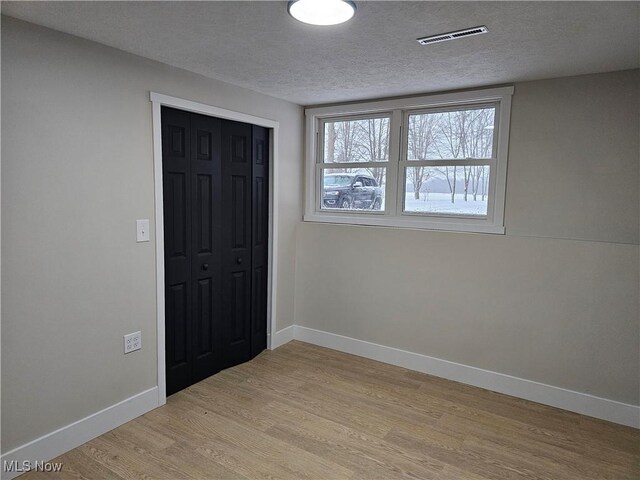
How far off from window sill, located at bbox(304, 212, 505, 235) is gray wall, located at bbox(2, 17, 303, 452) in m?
1.72

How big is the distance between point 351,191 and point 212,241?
144cm

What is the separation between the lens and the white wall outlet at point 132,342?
106 inches

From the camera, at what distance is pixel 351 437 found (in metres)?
2.61

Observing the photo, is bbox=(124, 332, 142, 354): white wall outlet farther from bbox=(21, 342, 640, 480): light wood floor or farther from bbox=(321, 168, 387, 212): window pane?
bbox=(321, 168, 387, 212): window pane

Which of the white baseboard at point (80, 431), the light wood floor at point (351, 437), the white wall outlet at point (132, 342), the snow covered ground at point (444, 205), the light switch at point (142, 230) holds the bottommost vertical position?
the light wood floor at point (351, 437)

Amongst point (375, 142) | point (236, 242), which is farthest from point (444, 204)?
point (236, 242)

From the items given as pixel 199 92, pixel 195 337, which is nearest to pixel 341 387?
pixel 195 337

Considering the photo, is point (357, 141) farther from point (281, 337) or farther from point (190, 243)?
point (281, 337)

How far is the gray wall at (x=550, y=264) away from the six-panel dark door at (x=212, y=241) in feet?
3.86

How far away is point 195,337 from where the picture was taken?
324 cm

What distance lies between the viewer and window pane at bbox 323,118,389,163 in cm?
378

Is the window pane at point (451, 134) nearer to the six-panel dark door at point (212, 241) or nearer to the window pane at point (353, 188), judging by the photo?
the window pane at point (353, 188)

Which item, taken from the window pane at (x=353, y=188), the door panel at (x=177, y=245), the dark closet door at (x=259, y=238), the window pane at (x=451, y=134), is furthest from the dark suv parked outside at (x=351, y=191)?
the door panel at (x=177, y=245)

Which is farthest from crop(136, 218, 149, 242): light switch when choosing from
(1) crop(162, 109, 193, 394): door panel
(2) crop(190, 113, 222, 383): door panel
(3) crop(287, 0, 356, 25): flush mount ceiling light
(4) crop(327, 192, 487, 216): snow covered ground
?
(4) crop(327, 192, 487, 216): snow covered ground
